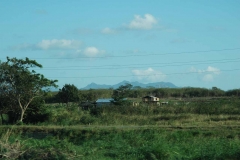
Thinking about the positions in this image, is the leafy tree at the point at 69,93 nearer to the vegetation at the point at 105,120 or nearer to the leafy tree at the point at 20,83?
the vegetation at the point at 105,120

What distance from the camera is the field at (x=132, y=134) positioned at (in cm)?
1759

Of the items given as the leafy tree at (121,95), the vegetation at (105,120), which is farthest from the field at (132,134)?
the leafy tree at (121,95)

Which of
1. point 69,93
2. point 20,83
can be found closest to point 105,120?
point 20,83

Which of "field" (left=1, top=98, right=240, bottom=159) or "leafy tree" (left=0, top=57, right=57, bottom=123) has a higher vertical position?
"leafy tree" (left=0, top=57, right=57, bottom=123)

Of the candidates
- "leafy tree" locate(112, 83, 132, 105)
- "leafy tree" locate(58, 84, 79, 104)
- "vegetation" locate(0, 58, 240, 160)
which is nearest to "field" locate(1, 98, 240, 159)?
"vegetation" locate(0, 58, 240, 160)

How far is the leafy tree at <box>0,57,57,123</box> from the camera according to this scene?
43500 millimetres

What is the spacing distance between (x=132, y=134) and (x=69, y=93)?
36.3 meters

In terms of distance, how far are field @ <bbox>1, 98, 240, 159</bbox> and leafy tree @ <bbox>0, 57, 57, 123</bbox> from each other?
294 centimetres

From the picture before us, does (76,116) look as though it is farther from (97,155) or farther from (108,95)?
(108,95)

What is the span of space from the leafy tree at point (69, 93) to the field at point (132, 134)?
557 inches

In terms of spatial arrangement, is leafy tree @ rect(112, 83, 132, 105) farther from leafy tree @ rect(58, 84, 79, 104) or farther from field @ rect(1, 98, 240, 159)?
leafy tree @ rect(58, 84, 79, 104)

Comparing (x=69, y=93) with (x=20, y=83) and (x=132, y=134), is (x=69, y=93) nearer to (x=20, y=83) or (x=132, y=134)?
(x=20, y=83)

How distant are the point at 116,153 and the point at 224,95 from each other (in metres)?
71.5

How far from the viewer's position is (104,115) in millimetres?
46312
